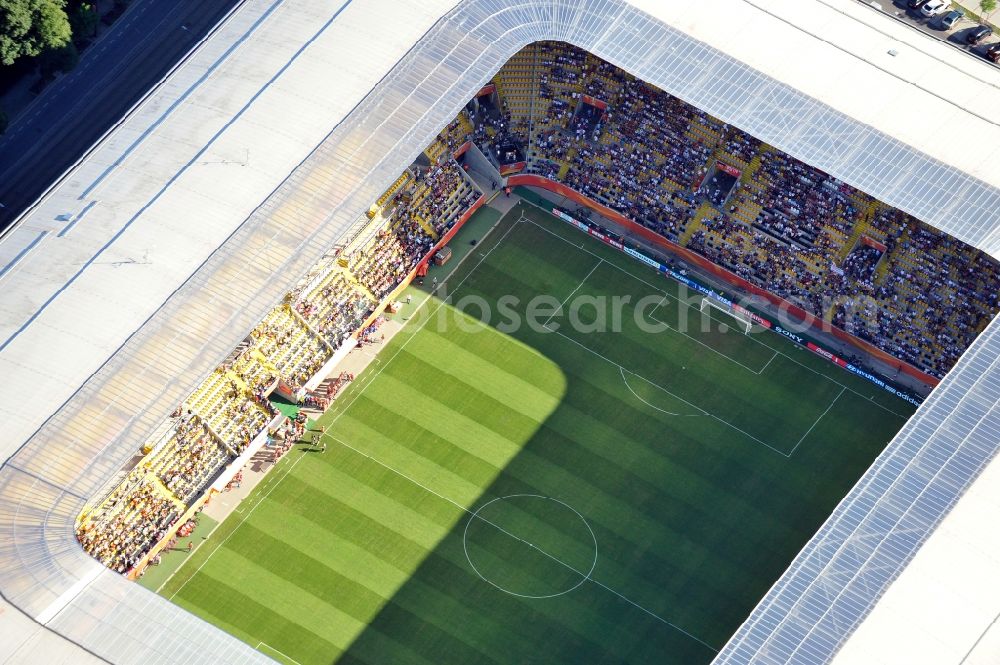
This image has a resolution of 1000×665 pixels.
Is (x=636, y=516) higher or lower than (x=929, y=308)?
lower

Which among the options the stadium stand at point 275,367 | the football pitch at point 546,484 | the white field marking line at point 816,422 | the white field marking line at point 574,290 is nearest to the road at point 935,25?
the football pitch at point 546,484

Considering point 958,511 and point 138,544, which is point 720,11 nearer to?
point 958,511

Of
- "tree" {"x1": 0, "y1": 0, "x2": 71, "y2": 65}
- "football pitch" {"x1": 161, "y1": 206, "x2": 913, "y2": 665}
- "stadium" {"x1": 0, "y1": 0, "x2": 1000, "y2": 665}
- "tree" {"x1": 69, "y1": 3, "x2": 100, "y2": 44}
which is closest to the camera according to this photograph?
"stadium" {"x1": 0, "y1": 0, "x2": 1000, "y2": 665}


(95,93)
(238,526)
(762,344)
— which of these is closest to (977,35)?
(762,344)

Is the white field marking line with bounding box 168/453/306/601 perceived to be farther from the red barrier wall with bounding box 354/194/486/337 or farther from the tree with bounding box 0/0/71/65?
the tree with bounding box 0/0/71/65

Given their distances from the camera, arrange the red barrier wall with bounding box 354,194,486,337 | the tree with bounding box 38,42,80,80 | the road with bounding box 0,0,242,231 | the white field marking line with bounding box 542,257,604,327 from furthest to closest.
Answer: the tree with bounding box 38,42,80,80
the road with bounding box 0,0,242,231
the white field marking line with bounding box 542,257,604,327
the red barrier wall with bounding box 354,194,486,337

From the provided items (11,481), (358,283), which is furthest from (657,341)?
(11,481)

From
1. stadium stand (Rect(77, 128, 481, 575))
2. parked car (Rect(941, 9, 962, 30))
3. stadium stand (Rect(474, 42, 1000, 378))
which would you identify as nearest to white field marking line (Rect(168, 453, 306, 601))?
stadium stand (Rect(77, 128, 481, 575))

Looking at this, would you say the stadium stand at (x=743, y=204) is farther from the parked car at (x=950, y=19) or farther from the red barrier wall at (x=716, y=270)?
the parked car at (x=950, y=19)
